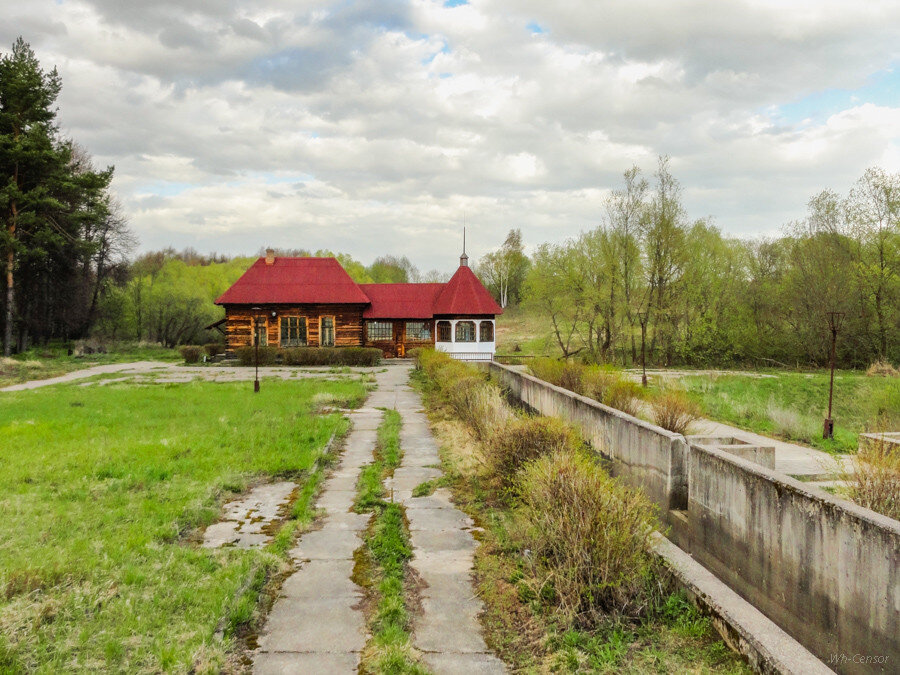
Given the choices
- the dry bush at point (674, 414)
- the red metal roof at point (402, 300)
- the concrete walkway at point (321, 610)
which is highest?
the red metal roof at point (402, 300)

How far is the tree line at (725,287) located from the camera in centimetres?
2833

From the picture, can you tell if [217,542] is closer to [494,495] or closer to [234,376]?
[494,495]

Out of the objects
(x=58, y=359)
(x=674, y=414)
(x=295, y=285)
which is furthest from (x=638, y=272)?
(x=58, y=359)

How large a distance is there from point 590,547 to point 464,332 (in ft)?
87.8

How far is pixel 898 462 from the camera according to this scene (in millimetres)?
4586

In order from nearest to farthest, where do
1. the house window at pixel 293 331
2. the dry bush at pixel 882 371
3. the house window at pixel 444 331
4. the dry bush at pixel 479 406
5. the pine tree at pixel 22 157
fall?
1. the dry bush at pixel 479 406
2. the dry bush at pixel 882 371
3. the pine tree at pixel 22 157
4. the house window at pixel 293 331
5. the house window at pixel 444 331

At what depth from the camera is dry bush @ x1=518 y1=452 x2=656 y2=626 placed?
4.20 metres

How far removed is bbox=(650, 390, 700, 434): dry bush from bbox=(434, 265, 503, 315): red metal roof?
2169cm

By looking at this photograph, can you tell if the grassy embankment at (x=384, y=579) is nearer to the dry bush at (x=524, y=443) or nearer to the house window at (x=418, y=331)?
the dry bush at (x=524, y=443)

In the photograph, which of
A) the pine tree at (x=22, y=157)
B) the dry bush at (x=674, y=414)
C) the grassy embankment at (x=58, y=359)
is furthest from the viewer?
the pine tree at (x=22, y=157)

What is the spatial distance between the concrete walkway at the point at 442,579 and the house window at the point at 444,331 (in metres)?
22.2

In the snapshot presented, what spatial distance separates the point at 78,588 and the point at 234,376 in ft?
64.9

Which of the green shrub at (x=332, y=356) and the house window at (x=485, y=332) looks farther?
the house window at (x=485, y=332)

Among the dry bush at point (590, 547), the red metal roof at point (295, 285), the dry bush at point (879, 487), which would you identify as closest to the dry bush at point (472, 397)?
the dry bush at point (590, 547)
